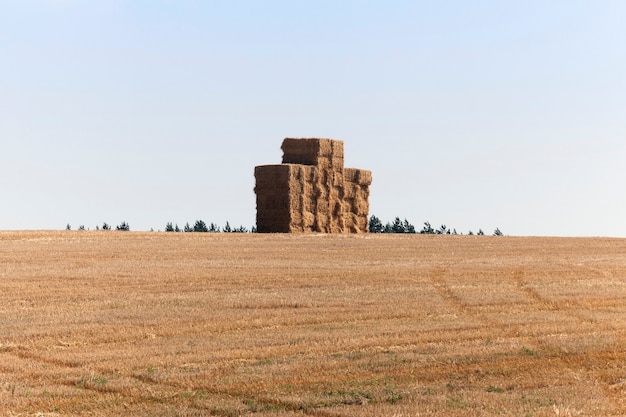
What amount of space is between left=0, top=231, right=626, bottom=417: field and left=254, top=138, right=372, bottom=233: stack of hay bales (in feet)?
30.7

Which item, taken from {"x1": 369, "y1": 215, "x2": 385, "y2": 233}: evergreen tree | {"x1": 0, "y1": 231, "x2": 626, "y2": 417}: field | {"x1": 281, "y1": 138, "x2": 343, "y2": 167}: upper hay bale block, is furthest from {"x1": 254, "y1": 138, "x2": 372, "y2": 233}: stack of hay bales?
{"x1": 369, "y1": 215, "x2": 385, "y2": 233}: evergreen tree

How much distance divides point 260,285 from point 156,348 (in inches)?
288

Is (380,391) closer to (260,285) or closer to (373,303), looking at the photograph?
(373,303)

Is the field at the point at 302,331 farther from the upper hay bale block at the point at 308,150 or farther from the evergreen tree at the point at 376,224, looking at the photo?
the evergreen tree at the point at 376,224

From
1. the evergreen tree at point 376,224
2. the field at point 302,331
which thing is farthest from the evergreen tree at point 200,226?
the field at point 302,331

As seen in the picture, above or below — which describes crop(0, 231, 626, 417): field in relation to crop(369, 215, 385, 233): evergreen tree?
below

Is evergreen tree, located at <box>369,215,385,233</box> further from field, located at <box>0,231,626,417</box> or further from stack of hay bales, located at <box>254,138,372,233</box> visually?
field, located at <box>0,231,626,417</box>

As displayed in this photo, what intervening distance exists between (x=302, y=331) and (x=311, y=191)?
24485 mm

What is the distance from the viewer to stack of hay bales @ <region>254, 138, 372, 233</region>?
41219 millimetres

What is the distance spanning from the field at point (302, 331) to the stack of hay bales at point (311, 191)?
9.35 meters

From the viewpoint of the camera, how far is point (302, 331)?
17.9m

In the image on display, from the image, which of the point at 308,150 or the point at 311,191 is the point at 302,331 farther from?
the point at 308,150

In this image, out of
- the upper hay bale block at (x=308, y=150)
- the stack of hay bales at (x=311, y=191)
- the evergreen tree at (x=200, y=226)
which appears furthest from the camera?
the evergreen tree at (x=200, y=226)

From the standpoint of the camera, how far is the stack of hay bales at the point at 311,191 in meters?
41.2
